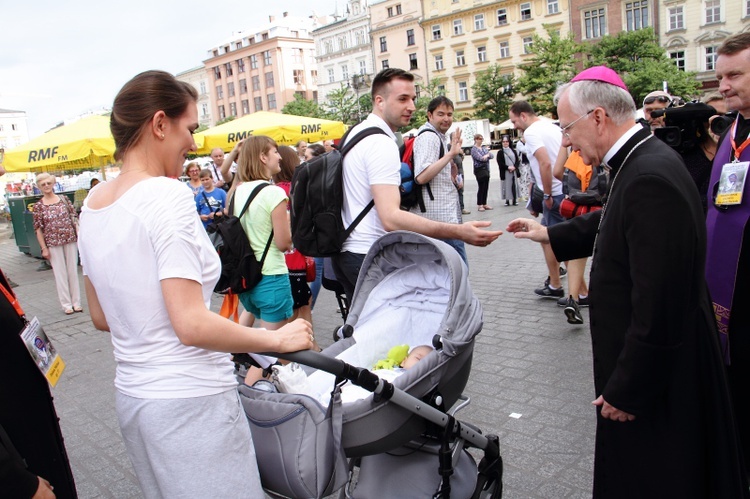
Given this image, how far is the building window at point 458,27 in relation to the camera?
221 ft

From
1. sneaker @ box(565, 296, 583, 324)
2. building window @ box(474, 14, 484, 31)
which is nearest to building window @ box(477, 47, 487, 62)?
building window @ box(474, 14, 484, 31)

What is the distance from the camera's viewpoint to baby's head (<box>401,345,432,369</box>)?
2951mm

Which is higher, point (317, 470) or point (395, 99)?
point (395, 99)

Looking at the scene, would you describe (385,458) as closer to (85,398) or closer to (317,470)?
(317,470)

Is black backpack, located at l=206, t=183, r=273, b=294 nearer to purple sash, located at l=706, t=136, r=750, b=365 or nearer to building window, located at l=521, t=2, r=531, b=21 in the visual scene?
purple sash, located at l=706, t=136, r=750, b=365

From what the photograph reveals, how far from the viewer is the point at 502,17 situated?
64.1 meters

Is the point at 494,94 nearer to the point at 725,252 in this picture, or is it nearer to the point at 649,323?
the point at 725,252

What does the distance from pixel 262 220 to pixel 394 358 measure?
211cm

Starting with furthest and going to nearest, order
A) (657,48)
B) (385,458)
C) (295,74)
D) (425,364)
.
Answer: (295,74)
(657,48)
(385,458)
(425,364)

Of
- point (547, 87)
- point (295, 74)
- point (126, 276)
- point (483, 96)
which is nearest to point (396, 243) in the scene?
point (126, 276)

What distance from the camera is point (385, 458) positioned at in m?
2.80

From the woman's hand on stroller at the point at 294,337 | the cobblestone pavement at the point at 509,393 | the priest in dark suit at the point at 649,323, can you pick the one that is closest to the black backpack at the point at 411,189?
the cobblestone pavement at the point at 509,393

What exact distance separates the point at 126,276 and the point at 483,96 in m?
58.1

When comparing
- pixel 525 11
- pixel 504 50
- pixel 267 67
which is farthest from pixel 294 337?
pixel 267 67
